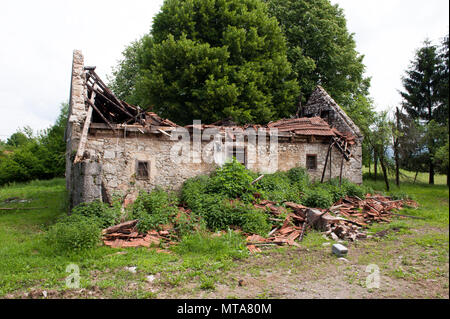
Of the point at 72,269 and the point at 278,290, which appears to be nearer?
the point at 278,290

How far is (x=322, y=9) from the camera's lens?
801 inches

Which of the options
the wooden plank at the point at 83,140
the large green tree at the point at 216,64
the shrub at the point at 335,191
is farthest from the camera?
the large green tree at the point at 216,64

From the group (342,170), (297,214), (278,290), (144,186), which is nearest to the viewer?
(278,290)

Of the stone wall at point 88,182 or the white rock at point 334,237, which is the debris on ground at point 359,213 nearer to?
the white rock at point 334,237

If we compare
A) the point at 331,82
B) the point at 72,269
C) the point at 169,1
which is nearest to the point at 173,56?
the point at 169,1

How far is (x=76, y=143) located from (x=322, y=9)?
1878 cm

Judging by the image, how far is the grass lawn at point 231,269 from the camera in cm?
516

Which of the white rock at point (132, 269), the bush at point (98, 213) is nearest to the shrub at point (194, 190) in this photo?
the bush at point (98, 213)

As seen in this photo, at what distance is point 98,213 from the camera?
8.92 metres

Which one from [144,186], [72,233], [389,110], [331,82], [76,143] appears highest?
[331,82]

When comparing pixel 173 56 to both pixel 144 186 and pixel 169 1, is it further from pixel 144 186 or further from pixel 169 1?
pixel 144 186

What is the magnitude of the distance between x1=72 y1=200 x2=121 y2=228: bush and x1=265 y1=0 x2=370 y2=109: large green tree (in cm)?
1485

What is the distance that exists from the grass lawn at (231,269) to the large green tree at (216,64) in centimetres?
1007

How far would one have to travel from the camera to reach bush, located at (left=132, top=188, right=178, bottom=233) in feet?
29.5
